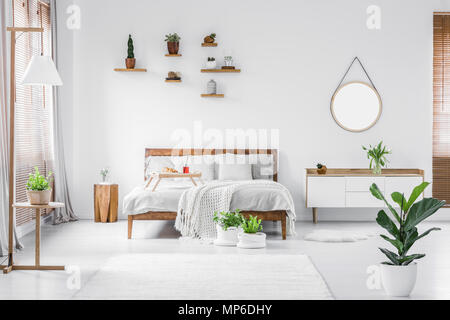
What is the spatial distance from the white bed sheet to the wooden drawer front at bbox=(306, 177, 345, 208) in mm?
1235

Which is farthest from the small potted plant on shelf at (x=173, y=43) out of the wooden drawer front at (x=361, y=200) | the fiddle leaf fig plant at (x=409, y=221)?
the fiddle leaf fig plant at (x=409, y=221)

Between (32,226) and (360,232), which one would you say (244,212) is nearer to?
(360,232)

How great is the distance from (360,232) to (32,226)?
151 inches

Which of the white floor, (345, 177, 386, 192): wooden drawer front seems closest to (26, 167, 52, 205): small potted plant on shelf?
the white floor

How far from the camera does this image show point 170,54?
7.06 m

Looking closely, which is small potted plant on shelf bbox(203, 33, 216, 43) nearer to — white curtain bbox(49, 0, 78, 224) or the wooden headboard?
the wooden headboard

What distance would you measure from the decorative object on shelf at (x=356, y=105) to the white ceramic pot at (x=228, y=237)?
267cm

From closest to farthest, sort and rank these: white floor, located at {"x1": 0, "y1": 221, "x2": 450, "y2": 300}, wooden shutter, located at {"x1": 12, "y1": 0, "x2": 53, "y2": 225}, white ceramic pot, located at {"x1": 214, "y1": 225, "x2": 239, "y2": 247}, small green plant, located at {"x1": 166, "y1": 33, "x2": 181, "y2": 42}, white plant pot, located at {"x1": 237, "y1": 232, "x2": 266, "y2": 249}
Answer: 1. white floor, located at {"x1": 0, "y1": 221, "x2": 450, "y2": 300}
2. white plant pot, located at {"x1": 237, "y1": 232, "x2": 266, "y2": 249}
3. white ceramic pot, located at {"x1": 214, "y1": 225, "x2": 239, "y2": 247}
4. wooden shutter, located at {"x1": 12, "y1": 0, "x2": 53, "y2": 225}
5. small green plant, located at {"x1": 166, "y1": 33, "x2": 181, "y2": 42}

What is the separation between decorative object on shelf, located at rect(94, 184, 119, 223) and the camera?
6812 mm

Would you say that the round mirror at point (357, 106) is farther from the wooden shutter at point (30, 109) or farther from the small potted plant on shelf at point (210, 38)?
the wooden shutter at point (30, 109)

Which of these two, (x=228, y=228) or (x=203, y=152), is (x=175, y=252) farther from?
(x=203, y=152)

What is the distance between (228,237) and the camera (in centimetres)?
529
